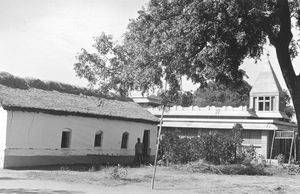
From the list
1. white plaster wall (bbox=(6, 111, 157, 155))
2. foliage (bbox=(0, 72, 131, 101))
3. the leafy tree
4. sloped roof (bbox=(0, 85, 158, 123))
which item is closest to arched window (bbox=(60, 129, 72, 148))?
white plaster wall (bbox=(6, 111, 157, 155))

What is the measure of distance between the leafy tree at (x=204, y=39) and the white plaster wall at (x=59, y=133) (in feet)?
28.3

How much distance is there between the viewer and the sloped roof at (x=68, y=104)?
23.2m

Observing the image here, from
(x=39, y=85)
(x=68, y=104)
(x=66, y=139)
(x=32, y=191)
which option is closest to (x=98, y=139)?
(x=66, y=139)

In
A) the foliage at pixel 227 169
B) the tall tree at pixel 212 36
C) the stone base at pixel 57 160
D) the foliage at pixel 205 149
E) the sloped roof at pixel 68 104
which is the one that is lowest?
the stone base at pixel 57 160

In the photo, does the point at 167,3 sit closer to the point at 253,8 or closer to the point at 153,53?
the point at 153,53

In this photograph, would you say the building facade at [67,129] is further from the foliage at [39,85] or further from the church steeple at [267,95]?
the church steeple at [267,95]

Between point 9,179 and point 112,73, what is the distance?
903cm

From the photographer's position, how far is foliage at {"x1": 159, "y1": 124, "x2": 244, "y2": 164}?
29.6 metres

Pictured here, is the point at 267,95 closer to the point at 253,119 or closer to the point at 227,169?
the point at 253,119

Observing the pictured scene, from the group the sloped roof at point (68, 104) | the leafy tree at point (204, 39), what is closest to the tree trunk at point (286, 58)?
the leafy tree at point (204, 39)

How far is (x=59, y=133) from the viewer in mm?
25547

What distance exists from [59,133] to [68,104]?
1.91 metres

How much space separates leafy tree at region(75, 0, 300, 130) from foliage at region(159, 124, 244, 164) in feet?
46.2

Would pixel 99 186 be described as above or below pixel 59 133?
below
